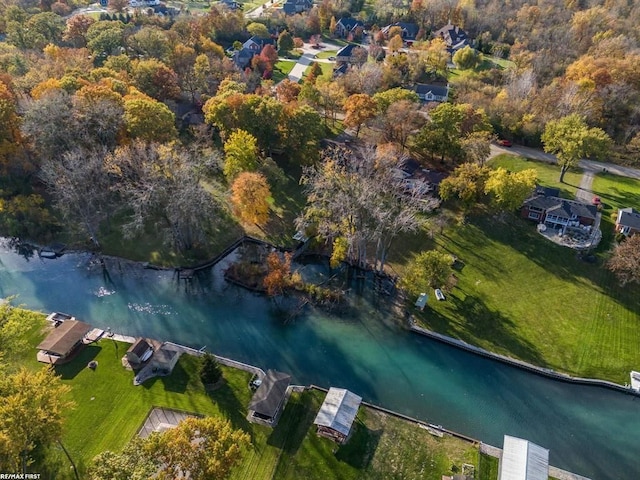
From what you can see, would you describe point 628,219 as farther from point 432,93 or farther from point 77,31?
point 77,31

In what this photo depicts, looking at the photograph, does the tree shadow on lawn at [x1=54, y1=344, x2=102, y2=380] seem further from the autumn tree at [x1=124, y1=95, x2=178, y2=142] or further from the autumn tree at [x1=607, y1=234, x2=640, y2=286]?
the autumn tree at [x1=607, y1=234, x2=640, y2=286]

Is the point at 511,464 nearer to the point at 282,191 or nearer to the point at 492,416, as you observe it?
the point at 492,416

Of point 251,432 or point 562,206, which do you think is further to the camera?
point 562,206

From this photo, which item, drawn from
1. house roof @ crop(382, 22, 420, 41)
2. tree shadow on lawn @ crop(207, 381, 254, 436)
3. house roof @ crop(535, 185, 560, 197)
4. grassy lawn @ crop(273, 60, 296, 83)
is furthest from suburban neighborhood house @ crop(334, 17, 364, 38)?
tree shadow on lawn @ crop(207, 381, 254, 436)

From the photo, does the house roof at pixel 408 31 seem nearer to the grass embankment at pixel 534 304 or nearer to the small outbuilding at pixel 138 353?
the grass embankment at pixel 534 304

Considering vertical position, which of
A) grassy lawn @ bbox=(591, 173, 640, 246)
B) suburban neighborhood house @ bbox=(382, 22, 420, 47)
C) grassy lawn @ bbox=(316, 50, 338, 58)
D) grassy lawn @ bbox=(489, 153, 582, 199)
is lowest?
grassy lawn @ bbox=(591, 173, 640, 246)

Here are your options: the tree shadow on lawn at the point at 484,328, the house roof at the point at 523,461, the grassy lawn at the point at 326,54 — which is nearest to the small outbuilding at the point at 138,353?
the tree shadow on lawn at the point at 484,328

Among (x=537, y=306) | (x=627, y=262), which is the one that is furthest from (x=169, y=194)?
(x=627, y=262)
